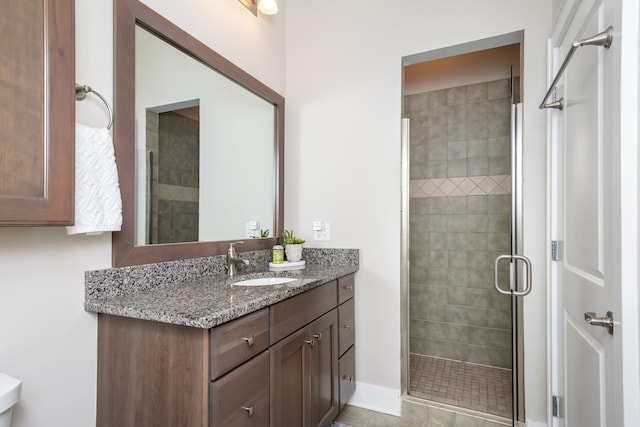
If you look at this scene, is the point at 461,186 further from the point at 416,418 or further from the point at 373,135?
the point at 416,418

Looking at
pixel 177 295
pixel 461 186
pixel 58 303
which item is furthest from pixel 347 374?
pixel 461 186

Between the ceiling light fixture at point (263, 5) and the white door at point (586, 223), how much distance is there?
1518 millimetres

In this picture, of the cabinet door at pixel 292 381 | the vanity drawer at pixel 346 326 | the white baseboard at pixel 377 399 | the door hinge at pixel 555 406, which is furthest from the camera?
the white baseboard at pixel 377 399

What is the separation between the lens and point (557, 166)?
65.0 inches

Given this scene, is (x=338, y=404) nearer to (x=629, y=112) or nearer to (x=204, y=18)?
(x=629, y=112)

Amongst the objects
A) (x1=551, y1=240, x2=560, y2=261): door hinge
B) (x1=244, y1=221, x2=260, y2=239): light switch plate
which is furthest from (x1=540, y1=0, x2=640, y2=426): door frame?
(x1=244, y1=221, x2=260, y2=239): light switch plate

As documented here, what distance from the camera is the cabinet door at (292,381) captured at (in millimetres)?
1315

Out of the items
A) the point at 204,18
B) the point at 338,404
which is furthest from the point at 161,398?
the point at 204,18

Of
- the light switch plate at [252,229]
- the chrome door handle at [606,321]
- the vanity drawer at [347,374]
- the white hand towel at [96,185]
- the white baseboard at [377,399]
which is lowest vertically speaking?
the white baseboard at [377,399]

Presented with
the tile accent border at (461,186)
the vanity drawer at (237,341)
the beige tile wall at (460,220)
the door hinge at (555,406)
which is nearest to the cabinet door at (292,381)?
the vanity drawer at (237,341)

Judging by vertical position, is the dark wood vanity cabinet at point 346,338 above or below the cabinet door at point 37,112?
below

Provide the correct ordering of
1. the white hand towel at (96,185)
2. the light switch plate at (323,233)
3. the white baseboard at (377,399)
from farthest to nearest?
the light switch plate at (323,233) → the white baseboard at (377,399) → the white hand towel at (96,185)

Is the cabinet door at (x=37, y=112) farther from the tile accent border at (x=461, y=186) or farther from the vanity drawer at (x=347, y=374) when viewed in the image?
the tile accent border at (x=461, y=186)

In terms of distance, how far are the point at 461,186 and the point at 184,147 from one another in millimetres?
2269
